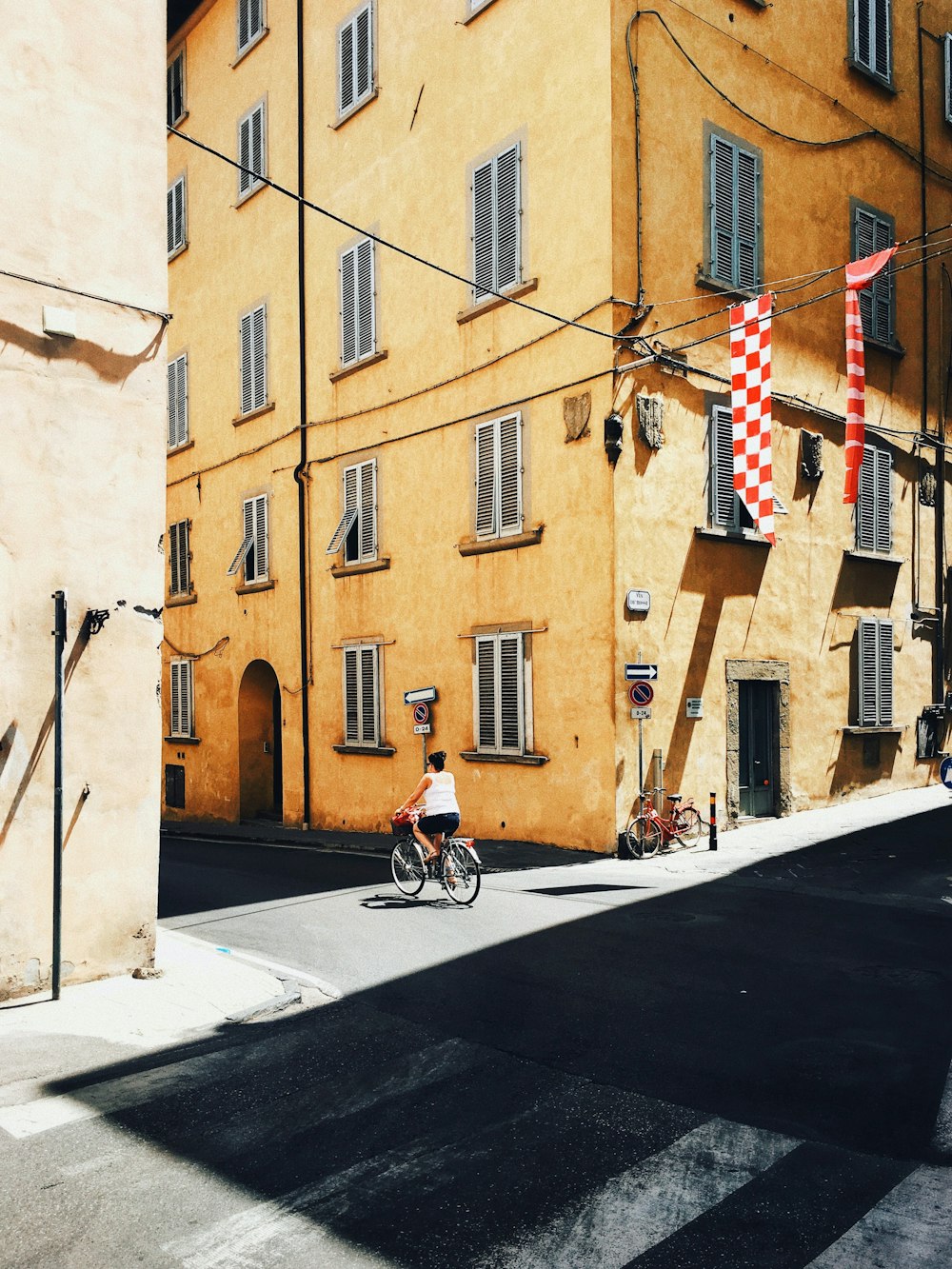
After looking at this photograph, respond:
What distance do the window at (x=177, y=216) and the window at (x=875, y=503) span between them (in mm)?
16726

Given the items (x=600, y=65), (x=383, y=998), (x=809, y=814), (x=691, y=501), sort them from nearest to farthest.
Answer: (x=383, y=998) → (x=600, y=65) → (x=691, y=501) → (x=809, y=814)

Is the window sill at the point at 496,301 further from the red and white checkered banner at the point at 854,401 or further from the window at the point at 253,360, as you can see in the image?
the window at the point at 253,360

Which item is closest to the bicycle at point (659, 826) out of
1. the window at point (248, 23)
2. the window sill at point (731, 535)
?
the window sill at point (731, 535)

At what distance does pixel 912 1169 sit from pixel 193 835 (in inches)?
760

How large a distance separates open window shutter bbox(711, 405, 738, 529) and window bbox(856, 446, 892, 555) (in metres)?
3.42

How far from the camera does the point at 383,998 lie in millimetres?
8109

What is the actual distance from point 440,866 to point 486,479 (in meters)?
7.29

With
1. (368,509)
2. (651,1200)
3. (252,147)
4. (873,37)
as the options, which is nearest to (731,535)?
(368,509)

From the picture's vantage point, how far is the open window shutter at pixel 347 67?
2033 cm

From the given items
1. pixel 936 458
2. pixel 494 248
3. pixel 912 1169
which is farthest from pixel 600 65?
pixel 912 1169

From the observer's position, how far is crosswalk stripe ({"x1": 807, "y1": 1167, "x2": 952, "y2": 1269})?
415 centimetres

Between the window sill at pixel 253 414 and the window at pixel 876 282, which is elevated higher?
the window at pixel 876 282

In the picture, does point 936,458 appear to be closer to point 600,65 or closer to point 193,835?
point 600,65

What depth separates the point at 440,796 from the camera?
12250mm
